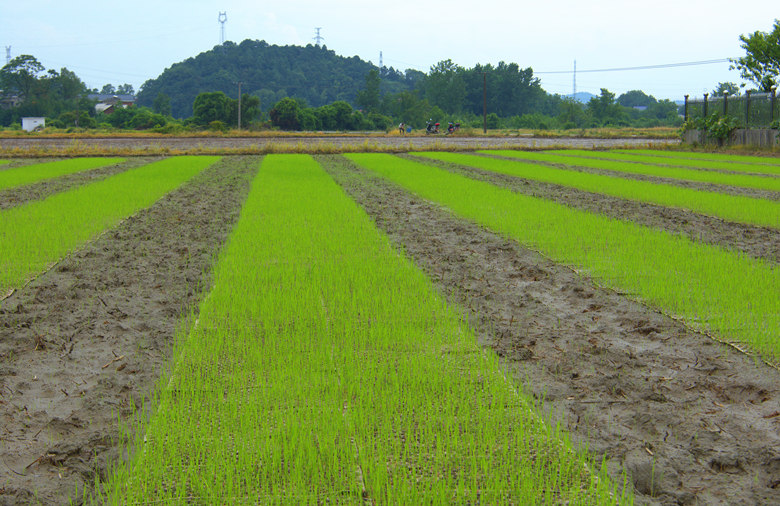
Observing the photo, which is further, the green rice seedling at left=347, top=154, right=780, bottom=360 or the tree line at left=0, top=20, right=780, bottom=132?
the tree line at left=0, top=20, right=780, bottom=132

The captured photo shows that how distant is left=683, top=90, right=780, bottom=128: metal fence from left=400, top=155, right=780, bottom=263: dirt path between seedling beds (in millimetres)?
15861

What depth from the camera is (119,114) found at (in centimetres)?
7106

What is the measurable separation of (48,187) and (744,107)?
83.6 ft

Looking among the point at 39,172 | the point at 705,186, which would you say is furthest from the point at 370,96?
the point at 705,186

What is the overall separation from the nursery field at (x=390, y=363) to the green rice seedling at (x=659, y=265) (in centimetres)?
4

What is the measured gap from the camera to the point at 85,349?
15.6 feet

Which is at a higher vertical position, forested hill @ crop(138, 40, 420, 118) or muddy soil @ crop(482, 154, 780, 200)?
forested hill @ crop(138, 40, 420, 118)

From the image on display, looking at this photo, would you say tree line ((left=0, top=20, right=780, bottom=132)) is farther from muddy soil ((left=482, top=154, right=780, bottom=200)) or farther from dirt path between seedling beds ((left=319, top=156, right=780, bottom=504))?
dirt path between seedling beds ((left=319, top=156, right=780, bottom=504))

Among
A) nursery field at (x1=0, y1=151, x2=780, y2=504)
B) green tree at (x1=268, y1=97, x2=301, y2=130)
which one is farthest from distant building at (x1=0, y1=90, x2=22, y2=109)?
nursery field at (x1=0, y1=151, x2=780, y2=504)

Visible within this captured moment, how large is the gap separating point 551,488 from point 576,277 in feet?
13.5

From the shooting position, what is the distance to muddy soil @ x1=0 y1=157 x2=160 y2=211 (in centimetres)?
1329

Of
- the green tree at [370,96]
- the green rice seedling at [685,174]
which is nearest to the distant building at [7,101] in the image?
the green tree at [370,96]

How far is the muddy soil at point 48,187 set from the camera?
523 inches

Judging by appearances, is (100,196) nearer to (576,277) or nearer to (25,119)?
(576,277)
